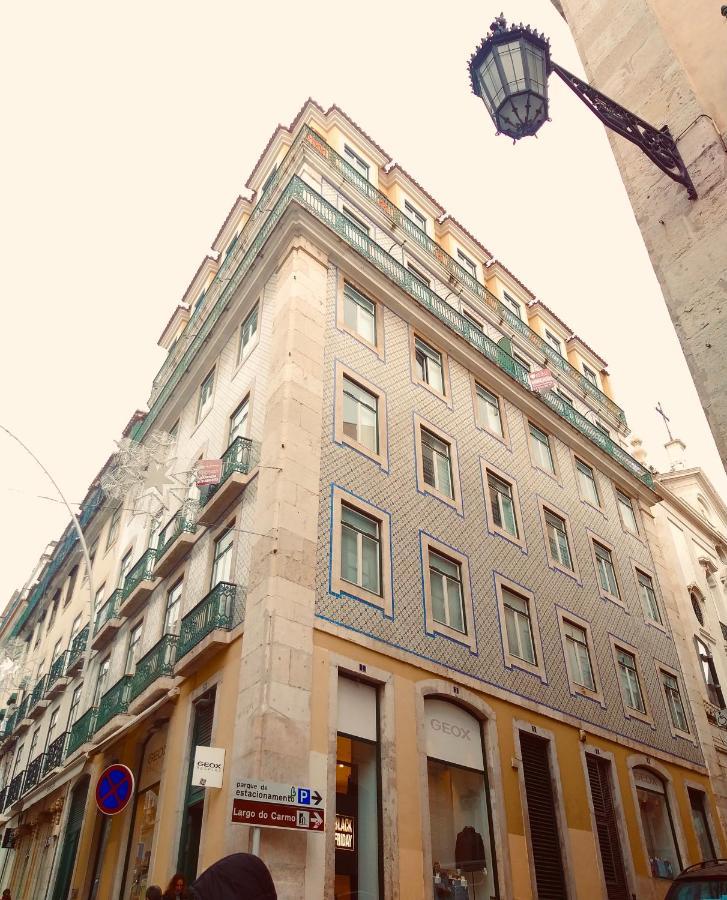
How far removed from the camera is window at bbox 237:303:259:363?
17.5 metres

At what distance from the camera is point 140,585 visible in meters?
17.0

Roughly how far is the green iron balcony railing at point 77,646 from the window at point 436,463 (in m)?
11.6

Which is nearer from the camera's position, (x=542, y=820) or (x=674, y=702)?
(x=542, y=820)

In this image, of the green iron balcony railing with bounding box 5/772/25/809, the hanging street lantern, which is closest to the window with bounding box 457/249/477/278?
the hanging street lantern

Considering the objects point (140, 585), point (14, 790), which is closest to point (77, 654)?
point (14, 790)

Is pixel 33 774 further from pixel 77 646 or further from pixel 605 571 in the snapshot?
pixel 605 571

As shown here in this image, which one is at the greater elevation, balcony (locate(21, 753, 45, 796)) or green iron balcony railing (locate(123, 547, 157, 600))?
green iron balcony railing (locate(123, 547, 157, 600))

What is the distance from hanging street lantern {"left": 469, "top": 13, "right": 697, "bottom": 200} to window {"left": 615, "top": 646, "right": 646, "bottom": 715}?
1491cm

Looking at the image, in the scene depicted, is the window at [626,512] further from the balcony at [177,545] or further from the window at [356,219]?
the balcony at [177,545]

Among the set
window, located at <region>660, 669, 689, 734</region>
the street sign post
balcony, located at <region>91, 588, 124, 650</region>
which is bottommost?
the street sign post

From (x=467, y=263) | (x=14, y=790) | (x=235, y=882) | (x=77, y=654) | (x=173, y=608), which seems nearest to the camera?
(x=235, y=882)

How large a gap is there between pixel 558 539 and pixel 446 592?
19.6 feet

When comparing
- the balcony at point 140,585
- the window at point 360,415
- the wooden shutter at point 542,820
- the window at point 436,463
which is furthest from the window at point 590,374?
the balcony at point 140,585

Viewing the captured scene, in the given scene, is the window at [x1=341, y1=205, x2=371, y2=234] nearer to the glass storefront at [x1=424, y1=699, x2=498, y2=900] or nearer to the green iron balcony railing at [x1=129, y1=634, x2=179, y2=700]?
the green iron balcony railing at [x1=129, y1=634, x2=179, y2=700]
